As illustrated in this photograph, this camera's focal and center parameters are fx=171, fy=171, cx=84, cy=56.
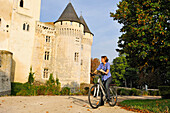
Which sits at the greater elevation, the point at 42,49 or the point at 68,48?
the point at 68,48

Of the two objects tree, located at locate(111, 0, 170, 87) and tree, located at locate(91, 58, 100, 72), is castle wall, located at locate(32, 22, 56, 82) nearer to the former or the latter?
tree, located at locate(111, 0, 170, 87)

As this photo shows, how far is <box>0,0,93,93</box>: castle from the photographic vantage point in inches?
990

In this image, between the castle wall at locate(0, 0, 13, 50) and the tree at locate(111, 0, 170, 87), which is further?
the castle wall at locate(0, 0, 13, 50)

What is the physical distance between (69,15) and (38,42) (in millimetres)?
7390

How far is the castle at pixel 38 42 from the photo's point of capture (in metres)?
25.1

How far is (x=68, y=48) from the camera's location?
97.6 ft

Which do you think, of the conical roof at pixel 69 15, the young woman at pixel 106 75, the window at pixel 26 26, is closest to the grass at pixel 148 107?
the young woman at pixel 106 75

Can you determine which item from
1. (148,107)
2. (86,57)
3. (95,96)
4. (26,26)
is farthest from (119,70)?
(95,96)

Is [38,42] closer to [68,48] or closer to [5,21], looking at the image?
[68,48]

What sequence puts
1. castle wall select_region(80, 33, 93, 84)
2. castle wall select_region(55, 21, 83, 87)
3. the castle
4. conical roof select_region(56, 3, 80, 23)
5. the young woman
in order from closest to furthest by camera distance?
the young woman
the castle
castle wall select_region(55, 21, 83, 87)
conical roof select_region(56, 3, 80, 23)
castle wall select_region(80, 33, 93, 84)

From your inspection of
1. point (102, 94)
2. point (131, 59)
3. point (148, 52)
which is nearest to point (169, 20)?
point (148, 52)

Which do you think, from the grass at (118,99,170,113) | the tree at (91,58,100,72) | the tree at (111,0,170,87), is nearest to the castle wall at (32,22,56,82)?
the tree at (111,0,170,87)

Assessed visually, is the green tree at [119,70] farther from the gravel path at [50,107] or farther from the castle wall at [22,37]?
the gravel path at [50,107]

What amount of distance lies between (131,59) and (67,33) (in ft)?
62.5
